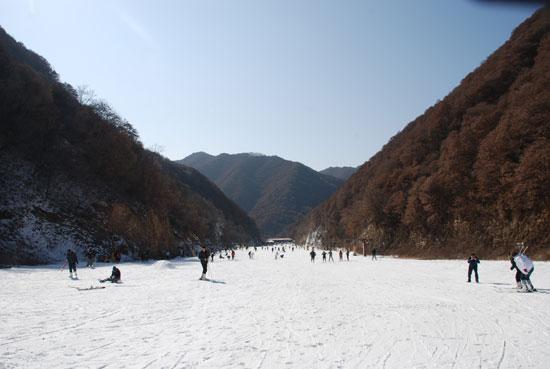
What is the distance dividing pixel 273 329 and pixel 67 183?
142ft

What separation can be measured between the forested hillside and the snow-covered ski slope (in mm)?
19958

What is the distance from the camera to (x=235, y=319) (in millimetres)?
10820

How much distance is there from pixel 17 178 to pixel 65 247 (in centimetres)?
1184

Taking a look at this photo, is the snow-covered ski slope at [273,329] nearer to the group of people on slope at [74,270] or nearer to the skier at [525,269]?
the skier at [525,269]

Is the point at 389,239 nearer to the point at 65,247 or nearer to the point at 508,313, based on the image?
the point at 65,247

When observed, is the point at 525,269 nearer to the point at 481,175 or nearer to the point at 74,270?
the point at 74,270

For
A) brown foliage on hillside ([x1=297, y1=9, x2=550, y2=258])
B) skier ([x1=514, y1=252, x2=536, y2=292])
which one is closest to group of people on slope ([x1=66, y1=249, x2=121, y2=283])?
skier ([x1=514, y1=252, x2=536, y2=292])

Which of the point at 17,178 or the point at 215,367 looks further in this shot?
the point at 17,178

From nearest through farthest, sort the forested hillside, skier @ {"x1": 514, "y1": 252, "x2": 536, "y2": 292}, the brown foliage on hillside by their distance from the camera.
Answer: skier @ {"x1": 514, "y1": 252, "x2": 536, "y2": 292} → the forested hillside → the brown foliage on hillside

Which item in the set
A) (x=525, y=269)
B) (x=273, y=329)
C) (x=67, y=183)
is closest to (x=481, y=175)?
(x=525, y=269)

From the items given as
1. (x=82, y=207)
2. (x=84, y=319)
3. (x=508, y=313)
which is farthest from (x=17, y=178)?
(x=508, y=313)

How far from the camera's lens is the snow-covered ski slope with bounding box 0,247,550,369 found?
6.93 metres

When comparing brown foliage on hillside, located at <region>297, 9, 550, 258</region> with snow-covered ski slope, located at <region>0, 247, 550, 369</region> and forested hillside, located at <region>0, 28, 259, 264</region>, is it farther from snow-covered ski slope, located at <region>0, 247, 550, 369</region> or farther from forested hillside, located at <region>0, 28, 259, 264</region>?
forested hillside, located at <region>0, 28, 259, 264</region>

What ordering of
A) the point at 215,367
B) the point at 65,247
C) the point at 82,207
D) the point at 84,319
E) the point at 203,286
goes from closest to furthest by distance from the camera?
the point at 215,367
the point at 84,319
the point at 203,286
the point at 65,247
the point at 82,207
